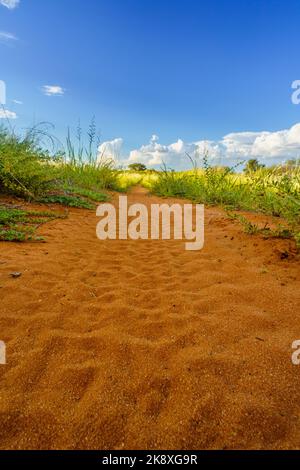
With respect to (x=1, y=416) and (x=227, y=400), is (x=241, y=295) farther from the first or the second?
(x=1, y=416)

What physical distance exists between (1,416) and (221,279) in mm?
1879

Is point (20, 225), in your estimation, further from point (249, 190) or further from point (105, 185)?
point (105, 185)

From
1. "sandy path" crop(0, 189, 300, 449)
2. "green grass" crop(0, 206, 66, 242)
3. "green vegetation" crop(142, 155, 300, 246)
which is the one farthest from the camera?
"green grass" crop(0, 206, 66, 242)

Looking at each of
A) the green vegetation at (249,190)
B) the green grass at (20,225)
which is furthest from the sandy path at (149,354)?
the green vegetation at (249,190)

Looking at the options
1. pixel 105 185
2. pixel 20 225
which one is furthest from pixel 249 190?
pixel 105 185

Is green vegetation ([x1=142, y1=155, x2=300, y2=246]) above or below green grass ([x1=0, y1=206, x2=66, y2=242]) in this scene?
above

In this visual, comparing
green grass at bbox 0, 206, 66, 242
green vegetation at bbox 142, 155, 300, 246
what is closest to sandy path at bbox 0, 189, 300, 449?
green grass at bbox 0, 206, 66, 242

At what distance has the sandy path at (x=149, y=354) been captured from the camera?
1152mm

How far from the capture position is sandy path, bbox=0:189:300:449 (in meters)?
1.15

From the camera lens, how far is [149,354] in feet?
5.20

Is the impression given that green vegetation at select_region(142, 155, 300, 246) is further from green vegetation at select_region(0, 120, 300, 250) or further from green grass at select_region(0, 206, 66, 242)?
green grass at select_region(0, 206, 66, 242)

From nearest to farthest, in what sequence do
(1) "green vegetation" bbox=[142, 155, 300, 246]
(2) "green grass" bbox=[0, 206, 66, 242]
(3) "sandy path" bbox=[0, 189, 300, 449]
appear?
(3) "sandy path" bbox=[0, 189, 300, 449] < (1) "green vegetation" bbox=[142, 155, 300, 246] < (2) "green grass" bbox=[0, 206, 66, 242]

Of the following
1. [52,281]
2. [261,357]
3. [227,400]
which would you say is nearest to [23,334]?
[52,281]
